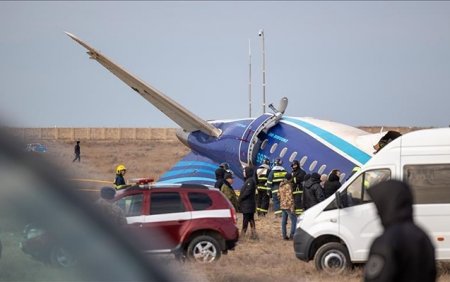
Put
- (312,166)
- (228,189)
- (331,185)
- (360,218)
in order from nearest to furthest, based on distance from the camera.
→ 1. (360,218)
2. (331,185)
3. (228,189)
4. (312,166)

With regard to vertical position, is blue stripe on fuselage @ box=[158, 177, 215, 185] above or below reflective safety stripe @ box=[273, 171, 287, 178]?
below

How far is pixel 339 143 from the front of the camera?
2419 cm

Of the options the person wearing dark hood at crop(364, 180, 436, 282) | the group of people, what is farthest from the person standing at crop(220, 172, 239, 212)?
the person wearing dark hood at crop(364, 180, 436, 282)

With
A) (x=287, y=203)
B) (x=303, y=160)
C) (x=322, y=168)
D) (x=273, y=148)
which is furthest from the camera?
(x=273, y=148)

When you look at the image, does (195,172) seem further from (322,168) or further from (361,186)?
(361,186)

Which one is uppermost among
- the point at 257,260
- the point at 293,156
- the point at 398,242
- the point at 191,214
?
the point at 398,242

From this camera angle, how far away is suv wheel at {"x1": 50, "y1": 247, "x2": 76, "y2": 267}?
3.85m

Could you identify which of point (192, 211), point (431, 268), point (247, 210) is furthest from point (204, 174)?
point (431, 268)

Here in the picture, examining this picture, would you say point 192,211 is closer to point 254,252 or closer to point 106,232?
point 254,252

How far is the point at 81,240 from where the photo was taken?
3924 millimetres

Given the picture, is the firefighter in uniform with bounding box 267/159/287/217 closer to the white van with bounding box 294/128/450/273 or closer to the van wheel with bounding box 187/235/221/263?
the van wheel with bounding box 187/235/221/263

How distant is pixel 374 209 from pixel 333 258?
1263 millimetres

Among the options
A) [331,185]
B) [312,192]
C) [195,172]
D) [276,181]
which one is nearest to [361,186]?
[312,192]

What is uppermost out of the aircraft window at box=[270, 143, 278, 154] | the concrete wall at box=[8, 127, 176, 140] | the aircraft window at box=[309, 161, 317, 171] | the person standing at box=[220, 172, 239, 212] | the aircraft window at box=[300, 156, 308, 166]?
the aircraft window at box=[270, 143, 278, 154]
